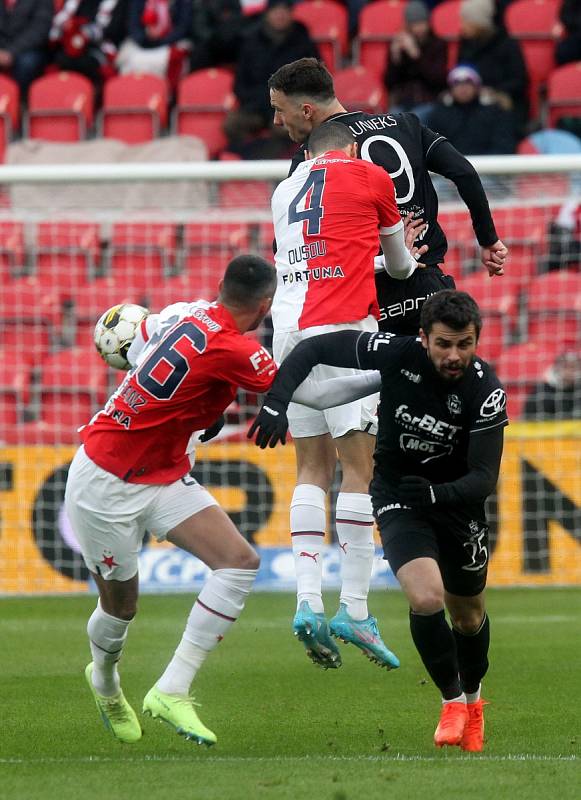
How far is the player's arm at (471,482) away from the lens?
5980 mm

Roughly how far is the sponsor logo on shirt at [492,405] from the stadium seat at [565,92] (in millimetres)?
9717

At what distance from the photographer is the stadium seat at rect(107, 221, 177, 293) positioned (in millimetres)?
14094

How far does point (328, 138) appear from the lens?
6840 mm

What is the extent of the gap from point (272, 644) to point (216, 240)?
539 centimetres

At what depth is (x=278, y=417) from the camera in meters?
5.86

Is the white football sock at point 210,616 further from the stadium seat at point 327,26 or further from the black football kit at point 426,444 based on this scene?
the stadium seat at point 327,26

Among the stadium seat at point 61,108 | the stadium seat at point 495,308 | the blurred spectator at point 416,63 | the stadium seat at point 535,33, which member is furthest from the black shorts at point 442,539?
the stadium seat at point 61,108

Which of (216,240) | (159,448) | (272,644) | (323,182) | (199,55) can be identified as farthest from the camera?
(199,55)

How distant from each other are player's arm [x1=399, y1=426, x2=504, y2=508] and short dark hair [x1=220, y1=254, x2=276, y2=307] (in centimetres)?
101

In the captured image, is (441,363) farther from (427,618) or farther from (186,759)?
(186,759)

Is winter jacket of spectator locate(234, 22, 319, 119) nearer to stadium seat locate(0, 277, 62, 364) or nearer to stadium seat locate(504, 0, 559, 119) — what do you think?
stadium seat locate(504, 0, 559, 119)

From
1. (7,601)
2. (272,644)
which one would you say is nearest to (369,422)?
(272,644)

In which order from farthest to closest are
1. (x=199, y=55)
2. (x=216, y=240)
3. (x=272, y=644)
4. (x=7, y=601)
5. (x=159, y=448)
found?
(x=199, y=55)
(x=216, y=240)
(x=7, y=601)
(x=272, y=644)
(x=159, y=448)

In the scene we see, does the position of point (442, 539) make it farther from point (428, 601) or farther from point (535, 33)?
point (535, 33)
